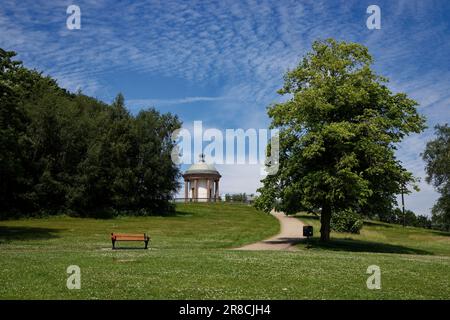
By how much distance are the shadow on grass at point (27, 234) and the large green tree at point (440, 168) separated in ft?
189

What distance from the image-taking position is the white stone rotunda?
94.6 metres

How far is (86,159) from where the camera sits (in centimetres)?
5912

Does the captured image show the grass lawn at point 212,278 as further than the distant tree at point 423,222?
No

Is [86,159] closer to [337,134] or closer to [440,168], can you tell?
[337,134]

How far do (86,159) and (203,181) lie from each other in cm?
3912

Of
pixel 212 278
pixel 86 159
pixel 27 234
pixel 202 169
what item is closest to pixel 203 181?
pixel 202 169

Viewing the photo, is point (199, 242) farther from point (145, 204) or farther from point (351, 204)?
point (145, 204)

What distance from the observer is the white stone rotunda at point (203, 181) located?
310 feet

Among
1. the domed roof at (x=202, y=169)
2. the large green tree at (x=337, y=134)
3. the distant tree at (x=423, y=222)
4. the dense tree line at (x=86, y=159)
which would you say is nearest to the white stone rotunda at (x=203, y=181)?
the domed roof at (x=202, y=169)

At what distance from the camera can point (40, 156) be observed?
5925cm

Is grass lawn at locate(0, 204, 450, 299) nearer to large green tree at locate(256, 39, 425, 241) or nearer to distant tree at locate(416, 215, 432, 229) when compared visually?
large green tree at locate(256, 39, 425, 241)
